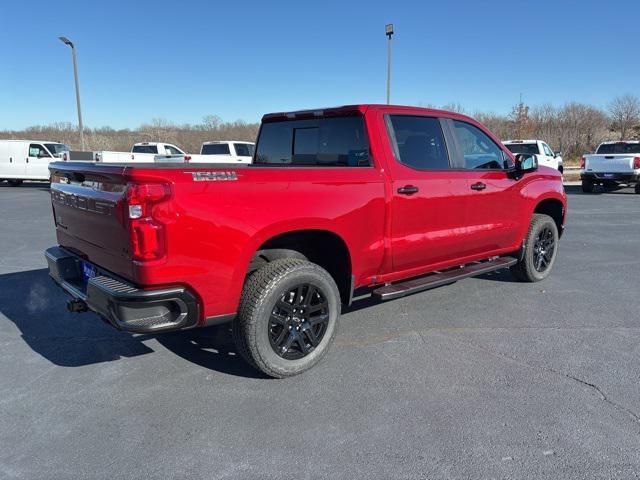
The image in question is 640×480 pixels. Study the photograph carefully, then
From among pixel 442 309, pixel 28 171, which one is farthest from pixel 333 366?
pixel 28 171

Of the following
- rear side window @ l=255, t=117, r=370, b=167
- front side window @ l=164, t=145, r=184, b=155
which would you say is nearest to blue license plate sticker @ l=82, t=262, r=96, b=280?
rear side window @ l=255, t=117, r=370, b=167

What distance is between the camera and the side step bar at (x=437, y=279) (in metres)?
4.14

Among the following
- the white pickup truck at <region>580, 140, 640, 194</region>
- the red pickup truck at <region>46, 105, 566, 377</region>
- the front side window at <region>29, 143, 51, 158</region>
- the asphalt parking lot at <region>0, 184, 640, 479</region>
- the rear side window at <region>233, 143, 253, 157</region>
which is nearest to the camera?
the asphalt parking lot at <region>0, 184, 640, 479</region>

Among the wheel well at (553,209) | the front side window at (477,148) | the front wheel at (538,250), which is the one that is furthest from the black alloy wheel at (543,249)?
the front side window at (477,148)

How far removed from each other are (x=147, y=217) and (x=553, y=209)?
17.1 feet

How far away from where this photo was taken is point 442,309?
5090 millimetres

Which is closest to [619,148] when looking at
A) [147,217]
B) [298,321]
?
[298,321]

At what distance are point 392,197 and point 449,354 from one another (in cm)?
133

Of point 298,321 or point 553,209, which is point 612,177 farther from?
point 298,321

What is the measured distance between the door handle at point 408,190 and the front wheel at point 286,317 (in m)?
1.00

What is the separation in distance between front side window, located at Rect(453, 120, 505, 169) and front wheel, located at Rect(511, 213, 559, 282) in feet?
3.26

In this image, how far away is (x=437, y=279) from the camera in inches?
179

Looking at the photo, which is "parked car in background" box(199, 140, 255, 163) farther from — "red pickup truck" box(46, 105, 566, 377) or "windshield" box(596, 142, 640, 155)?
"red pickup truck" box(46, 105, 566, 377)

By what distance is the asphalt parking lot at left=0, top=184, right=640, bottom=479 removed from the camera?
8.62 feet
